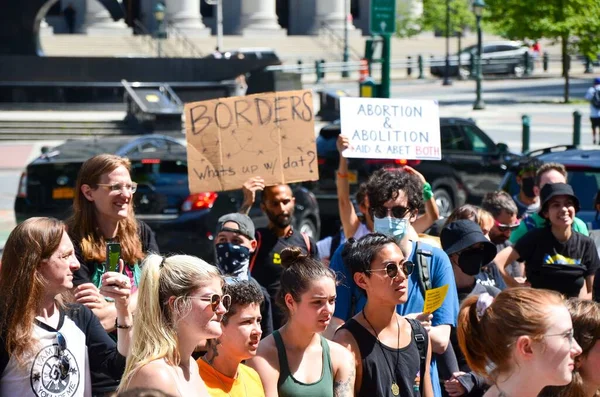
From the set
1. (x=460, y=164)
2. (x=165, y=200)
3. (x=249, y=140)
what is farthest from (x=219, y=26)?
(x=249, y=140)

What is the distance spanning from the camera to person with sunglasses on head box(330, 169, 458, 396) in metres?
5.99

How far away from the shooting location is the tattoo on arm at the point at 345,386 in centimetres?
536

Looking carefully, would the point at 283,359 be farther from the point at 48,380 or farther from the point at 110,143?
the point at 110,143

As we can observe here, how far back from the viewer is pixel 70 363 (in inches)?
193

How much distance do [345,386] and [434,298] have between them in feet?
2.72

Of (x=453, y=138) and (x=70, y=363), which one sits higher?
(x=70, y=363)

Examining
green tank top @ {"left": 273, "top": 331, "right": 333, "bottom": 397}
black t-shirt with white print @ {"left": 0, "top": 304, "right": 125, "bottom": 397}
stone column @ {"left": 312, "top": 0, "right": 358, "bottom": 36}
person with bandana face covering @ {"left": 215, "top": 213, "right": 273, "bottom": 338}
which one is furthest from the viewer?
stone column @ {"left": 312, "top": 0, "right": 358, "bottom": 36}

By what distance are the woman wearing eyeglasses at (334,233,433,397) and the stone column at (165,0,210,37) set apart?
58168 millimetres

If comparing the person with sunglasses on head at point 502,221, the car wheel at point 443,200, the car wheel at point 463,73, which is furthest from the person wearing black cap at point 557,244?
the car wheel at point 463,73

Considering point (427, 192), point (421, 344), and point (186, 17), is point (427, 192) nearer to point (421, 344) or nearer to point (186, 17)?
point (421, 344)

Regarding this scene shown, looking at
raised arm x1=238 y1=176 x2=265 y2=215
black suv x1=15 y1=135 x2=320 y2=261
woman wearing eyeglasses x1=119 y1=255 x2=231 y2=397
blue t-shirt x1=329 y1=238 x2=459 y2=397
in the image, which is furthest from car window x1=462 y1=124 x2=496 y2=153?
woman wearing eyeglasses x1=119 y1=255 x2=231 y2=397

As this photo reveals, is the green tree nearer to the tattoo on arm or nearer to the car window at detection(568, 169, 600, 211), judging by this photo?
the car window at detection(568, 169, 600, 211)

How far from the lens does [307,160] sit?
8.13m

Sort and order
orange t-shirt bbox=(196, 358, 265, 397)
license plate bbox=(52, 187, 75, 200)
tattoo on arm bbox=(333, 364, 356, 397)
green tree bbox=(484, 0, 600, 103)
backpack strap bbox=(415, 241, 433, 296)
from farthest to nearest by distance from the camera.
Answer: green tree bbox=(484, 0, 600, 103), license plate bbox=(52, 187, 75, 200), backpack strap bbox=(415, 241, 433, 296), tattoo on arm bbox=(333, 364, 356, 397), orange t-shirt bbox=(196, 358, 265, 397)
